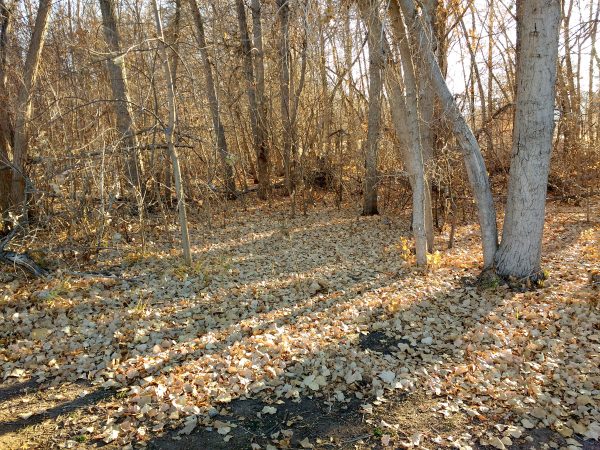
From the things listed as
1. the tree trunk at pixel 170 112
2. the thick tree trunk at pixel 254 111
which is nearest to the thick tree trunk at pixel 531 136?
the tree trunk at pixel 170 112

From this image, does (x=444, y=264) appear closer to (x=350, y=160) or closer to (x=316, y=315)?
(x=316, y=315)

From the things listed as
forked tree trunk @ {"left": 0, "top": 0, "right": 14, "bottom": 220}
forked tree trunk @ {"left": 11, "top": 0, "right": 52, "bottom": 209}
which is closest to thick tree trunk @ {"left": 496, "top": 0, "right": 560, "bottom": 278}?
forked tree trunk @ {"left": 11, "top": 0, "right": 52, "bottom": 209}

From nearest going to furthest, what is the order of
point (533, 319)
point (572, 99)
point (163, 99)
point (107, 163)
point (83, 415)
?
point (83, 415) → point (533, 319) → point (107, 163) → point (572, 99) → point (163, 99)

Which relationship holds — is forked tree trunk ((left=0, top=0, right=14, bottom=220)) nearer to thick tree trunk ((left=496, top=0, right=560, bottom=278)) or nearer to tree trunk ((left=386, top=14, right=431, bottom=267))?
tree trunk ((left=386, top=14, right=431, bottom=267))

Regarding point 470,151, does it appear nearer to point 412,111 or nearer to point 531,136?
point 531,136

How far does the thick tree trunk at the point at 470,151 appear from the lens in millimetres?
5546

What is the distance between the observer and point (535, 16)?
195 inches

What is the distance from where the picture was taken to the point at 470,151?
575cm

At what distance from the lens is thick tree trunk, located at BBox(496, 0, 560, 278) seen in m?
4.99

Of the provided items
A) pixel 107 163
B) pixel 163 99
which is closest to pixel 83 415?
pixel 107 163

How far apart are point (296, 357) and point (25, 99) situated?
6.02 m

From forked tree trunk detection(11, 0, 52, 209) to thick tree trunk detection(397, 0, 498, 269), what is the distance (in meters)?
5.70

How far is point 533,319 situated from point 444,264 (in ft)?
7.14

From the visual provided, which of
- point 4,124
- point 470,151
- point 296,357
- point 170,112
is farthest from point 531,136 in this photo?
point 4,124
